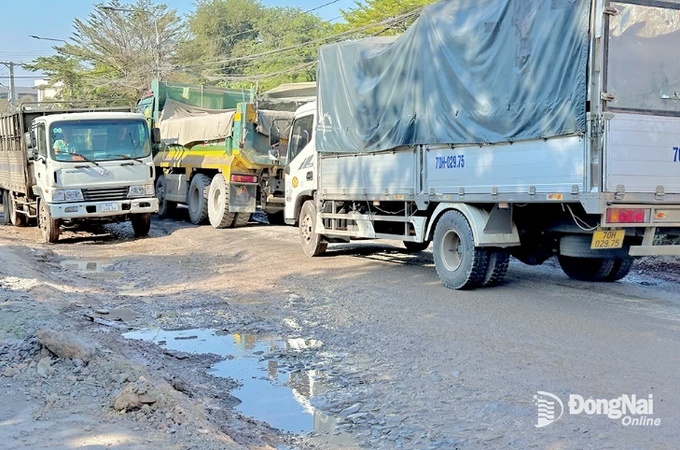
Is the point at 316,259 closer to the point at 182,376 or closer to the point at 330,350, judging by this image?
the point at 330,350

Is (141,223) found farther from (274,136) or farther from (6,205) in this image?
(6,205)

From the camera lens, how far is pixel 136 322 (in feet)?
25.7

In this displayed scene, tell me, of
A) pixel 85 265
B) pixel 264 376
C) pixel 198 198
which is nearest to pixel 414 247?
pixel 85 265

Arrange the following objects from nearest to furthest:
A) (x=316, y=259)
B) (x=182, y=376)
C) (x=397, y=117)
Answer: (x=182, y=376)
(x=397, y=117)
(x=316, y=259)

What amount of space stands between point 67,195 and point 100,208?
681mm

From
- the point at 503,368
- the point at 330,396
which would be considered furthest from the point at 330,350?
the point at 503,368

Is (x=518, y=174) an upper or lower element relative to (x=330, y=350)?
upper

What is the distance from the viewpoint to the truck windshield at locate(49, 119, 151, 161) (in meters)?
14.2

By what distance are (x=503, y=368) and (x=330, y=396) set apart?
56.4 inches

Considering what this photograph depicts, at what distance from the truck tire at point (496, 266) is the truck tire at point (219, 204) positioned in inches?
353

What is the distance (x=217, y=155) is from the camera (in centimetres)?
1677

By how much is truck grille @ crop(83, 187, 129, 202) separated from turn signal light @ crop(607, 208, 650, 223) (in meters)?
10.4

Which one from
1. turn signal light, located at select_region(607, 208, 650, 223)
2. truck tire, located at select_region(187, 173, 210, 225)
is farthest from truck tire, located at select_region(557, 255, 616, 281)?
truck tire, located at select_region(187, 173, 210, 225)

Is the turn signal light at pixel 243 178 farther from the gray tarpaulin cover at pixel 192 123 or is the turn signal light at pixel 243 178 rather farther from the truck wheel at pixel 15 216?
the truck wheel at pixel 15 216
